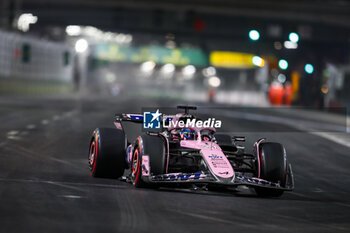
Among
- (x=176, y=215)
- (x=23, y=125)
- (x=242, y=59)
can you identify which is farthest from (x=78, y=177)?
(x=242, y=59)

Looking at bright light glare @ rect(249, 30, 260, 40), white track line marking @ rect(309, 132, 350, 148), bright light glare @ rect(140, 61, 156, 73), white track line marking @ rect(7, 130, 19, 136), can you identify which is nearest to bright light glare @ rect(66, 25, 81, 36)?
bright light glare @ rect(140, 61, 156, 73)

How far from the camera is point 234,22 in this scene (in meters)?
54.8

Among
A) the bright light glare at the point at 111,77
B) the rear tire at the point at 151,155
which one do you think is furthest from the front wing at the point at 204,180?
the bright light glare at the point at 111,77

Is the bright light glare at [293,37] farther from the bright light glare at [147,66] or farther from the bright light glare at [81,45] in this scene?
the bright light glare at [147,66]

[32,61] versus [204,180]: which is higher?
[32,61]

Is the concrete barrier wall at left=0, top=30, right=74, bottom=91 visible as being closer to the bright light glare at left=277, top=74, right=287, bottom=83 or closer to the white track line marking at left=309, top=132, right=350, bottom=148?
the bright light glare at left=277, top=74, right=287, bottom=83

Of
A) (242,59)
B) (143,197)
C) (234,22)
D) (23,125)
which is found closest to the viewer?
(143,197)

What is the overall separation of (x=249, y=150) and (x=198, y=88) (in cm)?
10660

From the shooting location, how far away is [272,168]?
11.2 meters

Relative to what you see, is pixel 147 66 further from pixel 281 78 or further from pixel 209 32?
pixel 209 32

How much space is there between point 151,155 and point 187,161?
1.24m

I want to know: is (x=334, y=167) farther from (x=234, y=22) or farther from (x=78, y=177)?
(x=234, y=22)

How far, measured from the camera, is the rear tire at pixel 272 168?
36.7 ft

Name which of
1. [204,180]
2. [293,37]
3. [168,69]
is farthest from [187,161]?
[168,69]
